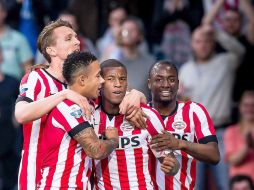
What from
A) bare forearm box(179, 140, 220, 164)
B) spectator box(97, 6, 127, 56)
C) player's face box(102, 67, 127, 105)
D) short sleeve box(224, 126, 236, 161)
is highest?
spectator box(97, 6, 127, 56)

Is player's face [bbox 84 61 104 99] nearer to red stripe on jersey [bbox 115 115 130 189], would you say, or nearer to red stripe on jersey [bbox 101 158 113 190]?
red stripe on jersey [bbox 115 115 130 189]

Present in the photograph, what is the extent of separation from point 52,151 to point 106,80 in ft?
2.41

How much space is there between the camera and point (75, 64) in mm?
7457

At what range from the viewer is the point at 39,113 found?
7430mm

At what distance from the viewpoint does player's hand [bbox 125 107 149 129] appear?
7.68 meters

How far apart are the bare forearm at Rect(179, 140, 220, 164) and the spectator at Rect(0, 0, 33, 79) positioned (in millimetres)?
4698

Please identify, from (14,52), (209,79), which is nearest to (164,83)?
(209,79)

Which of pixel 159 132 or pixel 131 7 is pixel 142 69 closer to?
pixel 131 7

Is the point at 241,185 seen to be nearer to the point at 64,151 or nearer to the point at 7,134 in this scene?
the point at 7,134

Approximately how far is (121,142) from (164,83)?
0.66 m

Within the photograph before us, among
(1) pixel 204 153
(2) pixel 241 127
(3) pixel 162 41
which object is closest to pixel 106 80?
(1) pixel 204 153

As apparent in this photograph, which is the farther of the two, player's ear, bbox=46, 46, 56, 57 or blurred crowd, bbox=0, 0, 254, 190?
blurred crowd, bbox=0, 0, 254, 190

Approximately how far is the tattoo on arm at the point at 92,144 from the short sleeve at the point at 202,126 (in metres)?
1.02

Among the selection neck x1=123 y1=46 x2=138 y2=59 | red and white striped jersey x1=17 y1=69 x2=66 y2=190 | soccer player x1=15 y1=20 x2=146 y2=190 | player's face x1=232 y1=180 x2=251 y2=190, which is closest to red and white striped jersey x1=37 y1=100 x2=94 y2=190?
soccer player x1=15 y1=20 x2=146 y2=190
